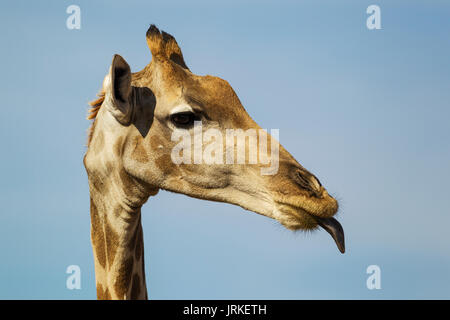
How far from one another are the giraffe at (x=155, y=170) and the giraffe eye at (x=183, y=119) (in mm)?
14

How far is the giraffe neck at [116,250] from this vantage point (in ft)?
34.7

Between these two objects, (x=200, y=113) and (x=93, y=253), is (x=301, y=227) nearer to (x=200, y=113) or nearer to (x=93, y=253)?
(x=200, y=113)

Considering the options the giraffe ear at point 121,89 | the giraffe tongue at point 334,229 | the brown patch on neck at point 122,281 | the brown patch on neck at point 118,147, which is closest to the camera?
the giraffe tongue at point 334,229

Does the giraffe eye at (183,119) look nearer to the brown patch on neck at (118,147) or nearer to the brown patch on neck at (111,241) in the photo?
the brown patch on neck at (118,147)

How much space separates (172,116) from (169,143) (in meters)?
0.39

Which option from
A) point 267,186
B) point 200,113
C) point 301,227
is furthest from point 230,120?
point 301,227

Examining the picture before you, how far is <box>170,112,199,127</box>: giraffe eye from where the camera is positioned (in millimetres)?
10227

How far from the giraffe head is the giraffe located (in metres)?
0.01

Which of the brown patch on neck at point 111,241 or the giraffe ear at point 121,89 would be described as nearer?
the giraffe ear at point 121,89

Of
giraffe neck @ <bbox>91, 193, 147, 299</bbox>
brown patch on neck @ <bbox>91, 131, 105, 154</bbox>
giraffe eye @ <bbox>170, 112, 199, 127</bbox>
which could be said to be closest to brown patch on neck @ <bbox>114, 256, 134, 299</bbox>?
giraffe neck @ <bbox>91, 193, 147, 299</bbox>

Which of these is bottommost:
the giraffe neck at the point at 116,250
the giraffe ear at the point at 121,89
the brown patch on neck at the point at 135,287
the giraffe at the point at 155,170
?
the brown patch on neck at the point at 135,287

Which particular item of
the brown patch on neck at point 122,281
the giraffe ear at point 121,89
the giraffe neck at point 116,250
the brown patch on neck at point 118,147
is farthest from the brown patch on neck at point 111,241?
the giraffe ear at point 121,89

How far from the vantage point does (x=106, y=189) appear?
1066 cm

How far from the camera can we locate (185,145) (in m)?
10.2
